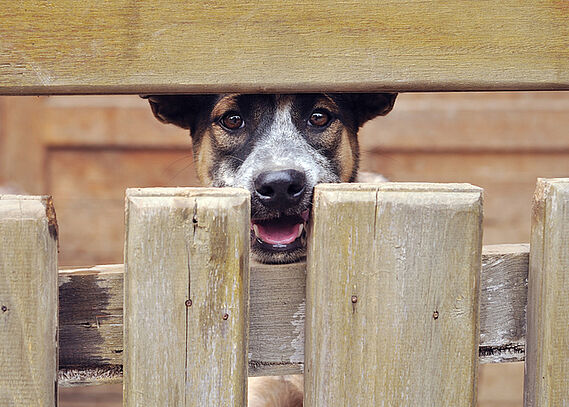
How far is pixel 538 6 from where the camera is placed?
1.43 metres

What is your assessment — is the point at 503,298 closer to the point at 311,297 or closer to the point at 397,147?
the point at 311,297

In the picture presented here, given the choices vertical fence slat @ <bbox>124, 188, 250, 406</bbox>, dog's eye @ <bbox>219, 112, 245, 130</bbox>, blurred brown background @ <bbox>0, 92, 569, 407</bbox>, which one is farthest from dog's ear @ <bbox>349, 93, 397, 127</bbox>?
vertical fence slat @ <bbox>124, 188, 250, 406</bbox>

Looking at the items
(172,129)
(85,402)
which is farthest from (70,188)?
(85,402)

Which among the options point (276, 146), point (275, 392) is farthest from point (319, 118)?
point (275, 392)

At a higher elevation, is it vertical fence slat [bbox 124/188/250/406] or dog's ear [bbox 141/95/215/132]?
dog's ear [bbox 141/95/215/132]

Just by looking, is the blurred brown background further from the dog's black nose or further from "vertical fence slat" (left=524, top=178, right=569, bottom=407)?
"vertical fence slat" (left=524, top=178, right=569, bottom=407)

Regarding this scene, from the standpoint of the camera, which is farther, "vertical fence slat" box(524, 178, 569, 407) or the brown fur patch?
the brown fur patch

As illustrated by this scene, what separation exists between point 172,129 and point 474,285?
3277 mm

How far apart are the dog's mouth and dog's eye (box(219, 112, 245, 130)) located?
617 millimetres

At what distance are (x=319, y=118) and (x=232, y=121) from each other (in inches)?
14.2

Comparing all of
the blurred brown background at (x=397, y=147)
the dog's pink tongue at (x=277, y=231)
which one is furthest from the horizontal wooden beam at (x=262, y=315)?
the blurred brown background at (x=397, y=147)

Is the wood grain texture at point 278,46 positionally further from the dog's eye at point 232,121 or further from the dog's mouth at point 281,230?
the dog's eye at point 232,121

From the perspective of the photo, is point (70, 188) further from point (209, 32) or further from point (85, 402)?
point (209, 32)

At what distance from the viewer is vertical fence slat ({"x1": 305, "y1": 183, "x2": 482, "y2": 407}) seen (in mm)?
1296
